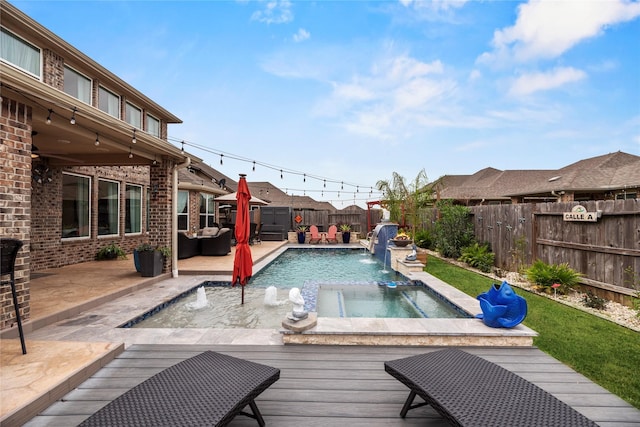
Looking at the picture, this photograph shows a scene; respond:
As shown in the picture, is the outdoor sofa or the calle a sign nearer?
the calle a sign

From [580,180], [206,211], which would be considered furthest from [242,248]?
[580,180]

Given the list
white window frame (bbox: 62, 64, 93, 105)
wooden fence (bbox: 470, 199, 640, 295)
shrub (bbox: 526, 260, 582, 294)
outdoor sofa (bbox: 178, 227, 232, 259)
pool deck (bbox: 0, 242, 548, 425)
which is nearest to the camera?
pool deck (bbox: 0, 242, 548, 425)

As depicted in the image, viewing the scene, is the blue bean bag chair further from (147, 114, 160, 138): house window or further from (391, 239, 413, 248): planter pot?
(147, 114, 160, 138): house window

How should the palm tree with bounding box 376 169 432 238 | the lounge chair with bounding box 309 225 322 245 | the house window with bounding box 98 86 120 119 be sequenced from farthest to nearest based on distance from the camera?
the lounge chair with bounding box 309 225 322 245, the palm tree with bounding box 376 169 432 238, the house window with bounding box 98 86 120 119

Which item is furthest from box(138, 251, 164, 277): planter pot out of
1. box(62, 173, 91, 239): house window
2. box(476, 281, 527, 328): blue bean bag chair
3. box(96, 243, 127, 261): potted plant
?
box(476, 281, 527, 328): blue bean bag chair

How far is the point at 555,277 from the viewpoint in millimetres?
5602

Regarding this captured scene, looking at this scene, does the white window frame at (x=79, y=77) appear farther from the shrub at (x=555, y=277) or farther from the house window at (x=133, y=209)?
the shrub at (x=555, y=277)

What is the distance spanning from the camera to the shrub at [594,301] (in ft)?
15.8

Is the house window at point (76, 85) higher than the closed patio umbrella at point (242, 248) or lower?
higher

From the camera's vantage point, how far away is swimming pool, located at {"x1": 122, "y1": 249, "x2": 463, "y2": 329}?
4.19 metres

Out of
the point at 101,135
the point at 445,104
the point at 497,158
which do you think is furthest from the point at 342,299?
the point at 497,158

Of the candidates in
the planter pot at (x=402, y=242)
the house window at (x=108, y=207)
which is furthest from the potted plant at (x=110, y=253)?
the planter pot at (x=402, y=242)

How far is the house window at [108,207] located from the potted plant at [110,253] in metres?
0.49

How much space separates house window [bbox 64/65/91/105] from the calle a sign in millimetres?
11740
